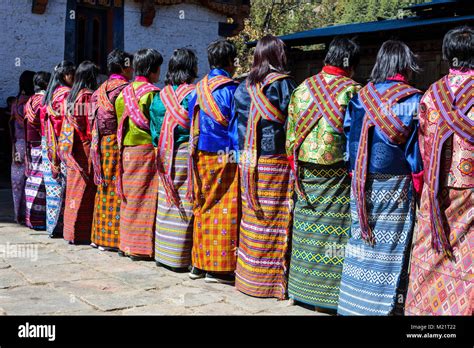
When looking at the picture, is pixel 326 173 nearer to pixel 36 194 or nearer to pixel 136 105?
pixel 136 105

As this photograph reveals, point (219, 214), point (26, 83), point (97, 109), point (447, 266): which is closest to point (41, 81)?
point (26, 83)

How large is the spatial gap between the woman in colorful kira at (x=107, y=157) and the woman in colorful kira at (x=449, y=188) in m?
3.35

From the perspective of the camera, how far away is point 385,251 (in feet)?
12.6

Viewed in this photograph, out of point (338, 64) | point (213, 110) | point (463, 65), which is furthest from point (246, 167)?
point (463, 65)

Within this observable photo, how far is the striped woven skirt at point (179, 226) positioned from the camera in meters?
5.32

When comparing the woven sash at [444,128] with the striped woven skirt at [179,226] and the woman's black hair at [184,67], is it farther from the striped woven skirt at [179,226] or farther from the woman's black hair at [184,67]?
the woman's black hair at [184,67]

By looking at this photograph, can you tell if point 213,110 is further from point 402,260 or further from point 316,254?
point 402,260

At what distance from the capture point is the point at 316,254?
4207mm

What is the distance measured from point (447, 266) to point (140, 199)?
308cm

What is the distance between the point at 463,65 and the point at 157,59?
304cm

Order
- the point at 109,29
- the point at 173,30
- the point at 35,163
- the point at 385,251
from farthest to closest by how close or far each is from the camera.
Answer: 1. the point at 173,30
2. the point at 109,29
3. the point at 35,163
4. the point at 385,251

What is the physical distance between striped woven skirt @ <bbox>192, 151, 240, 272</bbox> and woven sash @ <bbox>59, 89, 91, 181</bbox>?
6.46 ft

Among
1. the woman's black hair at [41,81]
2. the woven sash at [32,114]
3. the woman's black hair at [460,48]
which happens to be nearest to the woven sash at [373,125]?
the woman's black hair at [460,48]

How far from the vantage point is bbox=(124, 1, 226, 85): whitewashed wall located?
39.1 ft
